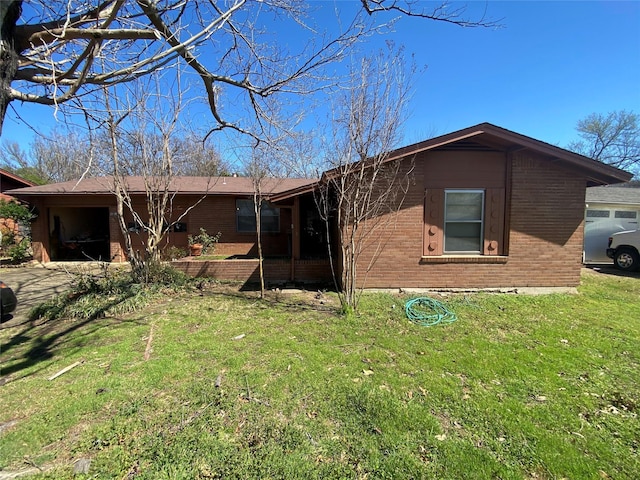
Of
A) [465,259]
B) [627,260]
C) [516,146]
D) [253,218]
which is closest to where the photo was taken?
[516,146]

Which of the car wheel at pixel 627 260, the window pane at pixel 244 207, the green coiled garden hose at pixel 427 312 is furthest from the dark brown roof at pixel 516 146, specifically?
the window pane at pixel 244 207

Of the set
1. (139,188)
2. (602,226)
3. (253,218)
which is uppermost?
(139,188)

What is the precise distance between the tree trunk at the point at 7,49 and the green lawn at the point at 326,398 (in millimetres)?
2780

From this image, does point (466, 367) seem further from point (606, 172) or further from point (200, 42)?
point (606, 172)

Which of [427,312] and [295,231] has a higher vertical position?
[295,231]

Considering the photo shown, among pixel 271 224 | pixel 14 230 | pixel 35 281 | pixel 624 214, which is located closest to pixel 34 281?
pixel 35 281

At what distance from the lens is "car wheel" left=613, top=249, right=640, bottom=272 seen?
10367 mm

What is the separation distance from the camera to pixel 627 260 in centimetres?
1053

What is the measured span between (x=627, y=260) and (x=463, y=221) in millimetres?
7883

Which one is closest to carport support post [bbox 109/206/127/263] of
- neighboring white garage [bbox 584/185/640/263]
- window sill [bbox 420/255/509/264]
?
window sill [bbox 420/255/509/264]

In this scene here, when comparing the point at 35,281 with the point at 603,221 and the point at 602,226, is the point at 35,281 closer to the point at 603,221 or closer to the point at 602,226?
the point at 602,226

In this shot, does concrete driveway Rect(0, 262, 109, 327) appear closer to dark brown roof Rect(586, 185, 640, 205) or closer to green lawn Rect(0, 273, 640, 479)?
green lawn Rect(0, 273, 640, 479)

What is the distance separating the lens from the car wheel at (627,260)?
408 inches

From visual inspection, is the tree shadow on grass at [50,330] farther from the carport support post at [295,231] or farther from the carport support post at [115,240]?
the carport support post at [115,240]
